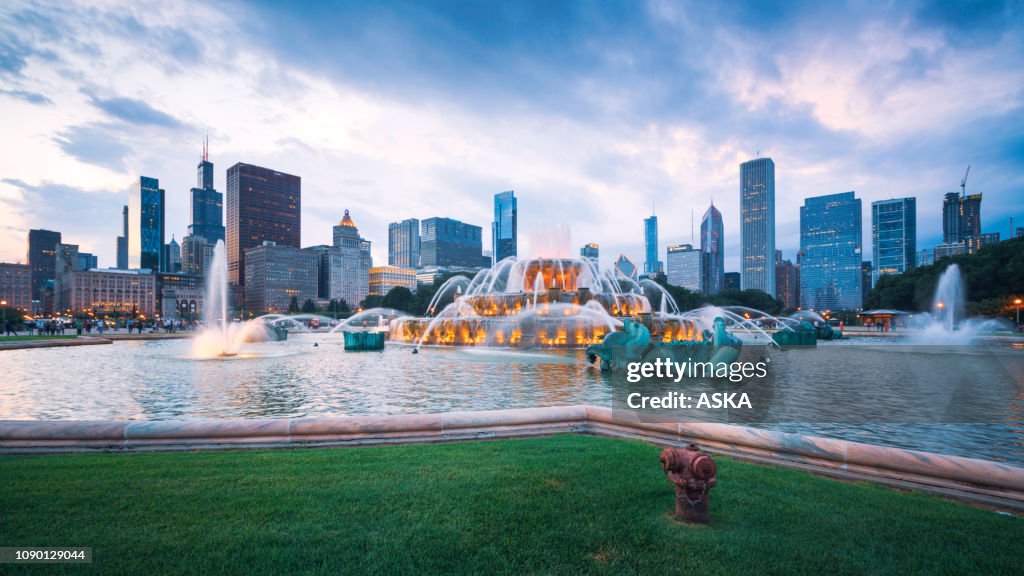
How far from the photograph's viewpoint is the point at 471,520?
4414mm

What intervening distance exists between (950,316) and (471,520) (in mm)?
64028

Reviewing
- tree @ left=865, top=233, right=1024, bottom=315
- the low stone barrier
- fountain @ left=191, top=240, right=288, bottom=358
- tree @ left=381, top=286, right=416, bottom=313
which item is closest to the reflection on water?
the low stone barrier

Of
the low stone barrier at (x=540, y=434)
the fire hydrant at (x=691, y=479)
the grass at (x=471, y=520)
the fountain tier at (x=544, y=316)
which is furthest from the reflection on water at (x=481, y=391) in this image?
the fountain tier at (x=544, y=316)

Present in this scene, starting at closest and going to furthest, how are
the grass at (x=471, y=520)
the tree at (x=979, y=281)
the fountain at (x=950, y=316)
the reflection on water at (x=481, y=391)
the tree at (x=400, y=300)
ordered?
the grass at (x=471, y=520) → the reflection on water at (x=481, y=391) → the fountain at (x=950, y=316) → the tree at (x=979, y=281) → the tree at (x=400, y=300)

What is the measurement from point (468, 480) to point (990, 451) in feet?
24.3

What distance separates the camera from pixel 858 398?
38.2 ft

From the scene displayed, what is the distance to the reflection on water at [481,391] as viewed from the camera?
29.3ft

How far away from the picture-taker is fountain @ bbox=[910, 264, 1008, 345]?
48.6 metres

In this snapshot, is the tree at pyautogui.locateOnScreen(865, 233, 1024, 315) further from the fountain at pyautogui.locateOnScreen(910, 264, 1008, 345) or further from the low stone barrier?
the low stone barrier

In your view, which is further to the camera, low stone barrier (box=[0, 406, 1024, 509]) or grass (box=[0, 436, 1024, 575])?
low stone barrier (box=[0, 406, 1024, 509])

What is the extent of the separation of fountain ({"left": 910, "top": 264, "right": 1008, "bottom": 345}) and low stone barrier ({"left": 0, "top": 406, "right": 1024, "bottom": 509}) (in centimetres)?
4984

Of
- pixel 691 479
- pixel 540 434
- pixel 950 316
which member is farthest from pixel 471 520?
pixel 950 316

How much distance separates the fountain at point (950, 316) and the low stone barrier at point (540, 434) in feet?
164

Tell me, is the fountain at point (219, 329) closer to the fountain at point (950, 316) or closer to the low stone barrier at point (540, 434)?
the low stone barrier at point (540, 434)
